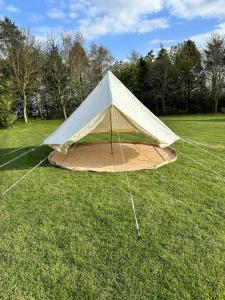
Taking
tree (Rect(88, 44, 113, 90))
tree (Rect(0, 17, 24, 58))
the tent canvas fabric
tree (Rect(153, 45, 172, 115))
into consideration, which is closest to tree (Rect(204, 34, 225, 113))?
tree (Rect(153, 45, 172, 115))

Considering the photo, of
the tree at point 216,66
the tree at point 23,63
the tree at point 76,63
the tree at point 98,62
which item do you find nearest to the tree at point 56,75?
the tree at point 76,63

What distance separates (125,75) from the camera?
26.0 m

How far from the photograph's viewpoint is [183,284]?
2.42 m

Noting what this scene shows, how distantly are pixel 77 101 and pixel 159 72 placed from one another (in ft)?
24.4

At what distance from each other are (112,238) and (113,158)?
3084 millimetres

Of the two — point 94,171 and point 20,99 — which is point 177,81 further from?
point 94,171

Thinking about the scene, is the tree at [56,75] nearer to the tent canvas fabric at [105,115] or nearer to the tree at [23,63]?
the tree at [23,63]

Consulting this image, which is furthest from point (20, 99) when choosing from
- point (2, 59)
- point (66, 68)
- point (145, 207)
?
point (145, 207)

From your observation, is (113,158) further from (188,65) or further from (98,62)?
(98,62)

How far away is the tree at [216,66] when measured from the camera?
24469 millimetres

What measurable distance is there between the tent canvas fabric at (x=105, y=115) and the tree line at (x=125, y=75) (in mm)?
16418

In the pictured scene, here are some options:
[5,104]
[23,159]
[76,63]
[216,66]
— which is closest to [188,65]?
[216,66]

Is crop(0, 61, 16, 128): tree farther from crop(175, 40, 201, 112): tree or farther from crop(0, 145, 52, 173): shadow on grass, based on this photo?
crop(175, 40, 201, 112): tree

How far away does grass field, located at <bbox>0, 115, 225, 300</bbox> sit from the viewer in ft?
7.93
